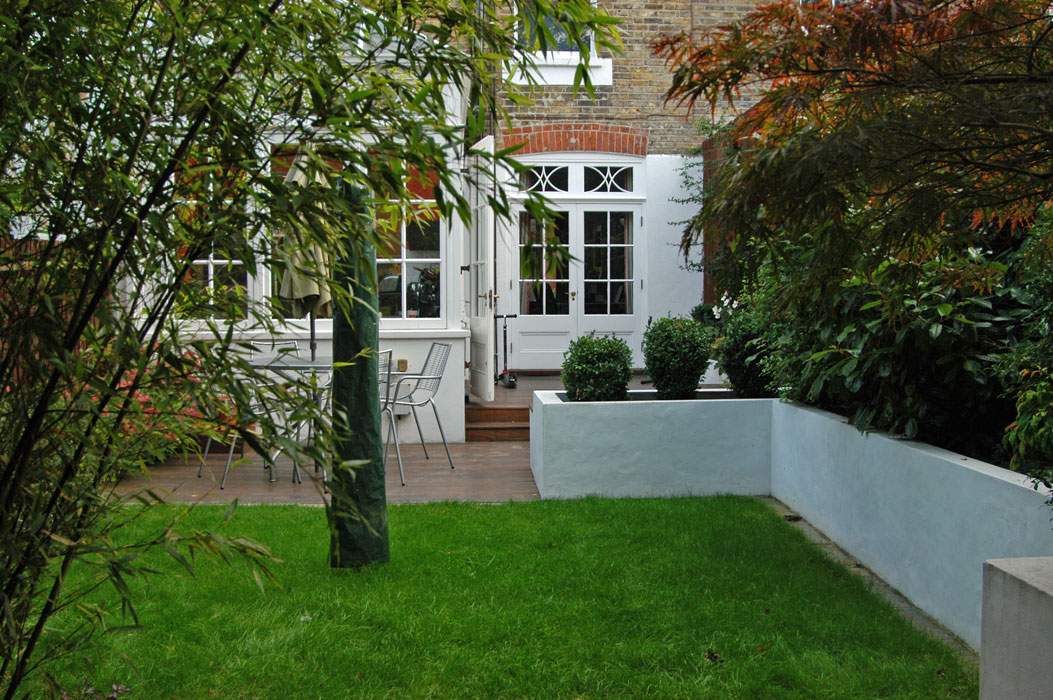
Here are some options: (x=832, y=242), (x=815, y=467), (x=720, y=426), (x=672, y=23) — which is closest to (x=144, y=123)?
(x=832, y=242)

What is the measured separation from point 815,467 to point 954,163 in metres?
3.21

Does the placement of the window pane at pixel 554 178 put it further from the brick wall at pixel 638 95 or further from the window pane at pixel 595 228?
the window pane at pixel 595 228

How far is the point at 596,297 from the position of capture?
1135 cm

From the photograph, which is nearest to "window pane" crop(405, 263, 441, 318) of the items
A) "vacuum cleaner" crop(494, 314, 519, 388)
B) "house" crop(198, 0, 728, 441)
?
"vacuum cleaner" crop(494, 314, 519, 388)

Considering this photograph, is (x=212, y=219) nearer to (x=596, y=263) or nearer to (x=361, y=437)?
(x=361, y=437)

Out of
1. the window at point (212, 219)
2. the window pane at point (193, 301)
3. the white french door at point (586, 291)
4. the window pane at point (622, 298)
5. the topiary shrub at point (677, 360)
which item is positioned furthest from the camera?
the window pane at point (622, 298)

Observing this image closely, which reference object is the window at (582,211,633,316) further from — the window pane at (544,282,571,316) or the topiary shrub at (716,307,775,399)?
the topiary shrub at (716,307,775,399)

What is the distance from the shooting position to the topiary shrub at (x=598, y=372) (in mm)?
6277

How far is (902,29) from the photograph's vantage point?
7.33ft

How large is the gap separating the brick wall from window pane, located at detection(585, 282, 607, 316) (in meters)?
1.68

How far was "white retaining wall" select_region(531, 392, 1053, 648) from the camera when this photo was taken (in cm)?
341

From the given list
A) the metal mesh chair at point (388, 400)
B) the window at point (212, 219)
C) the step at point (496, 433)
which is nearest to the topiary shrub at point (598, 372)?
the metal mesh chair at point (388, 400)

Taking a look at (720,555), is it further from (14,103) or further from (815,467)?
(14,103)

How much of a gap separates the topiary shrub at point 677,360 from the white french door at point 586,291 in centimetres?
454
